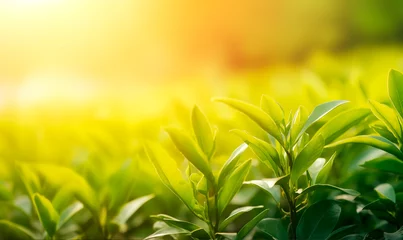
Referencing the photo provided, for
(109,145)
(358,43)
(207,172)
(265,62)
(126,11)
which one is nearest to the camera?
(207,172)

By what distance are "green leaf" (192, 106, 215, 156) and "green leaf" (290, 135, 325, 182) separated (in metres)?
0.14

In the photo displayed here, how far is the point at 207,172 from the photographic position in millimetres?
876

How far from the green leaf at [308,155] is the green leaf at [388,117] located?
0.13 meters

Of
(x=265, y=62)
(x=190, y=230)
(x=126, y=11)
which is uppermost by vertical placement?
(x=126, y=11)

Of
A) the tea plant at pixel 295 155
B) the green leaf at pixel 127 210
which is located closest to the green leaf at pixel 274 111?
the tea plant at pixel 295 155

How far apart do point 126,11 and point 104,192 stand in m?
10.0

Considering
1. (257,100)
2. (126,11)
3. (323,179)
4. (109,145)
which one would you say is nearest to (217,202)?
(323,179)

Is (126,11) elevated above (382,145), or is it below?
above

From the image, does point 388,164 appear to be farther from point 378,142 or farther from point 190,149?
point 190,149

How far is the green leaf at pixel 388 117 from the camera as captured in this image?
91 cm

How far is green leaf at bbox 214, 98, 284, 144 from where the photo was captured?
0.86m

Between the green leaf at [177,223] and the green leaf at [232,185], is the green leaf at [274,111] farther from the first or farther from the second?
the green leaf at [177,223]

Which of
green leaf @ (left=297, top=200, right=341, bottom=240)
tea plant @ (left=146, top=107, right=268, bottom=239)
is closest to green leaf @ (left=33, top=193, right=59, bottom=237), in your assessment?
tea plant @ (left=146, top=107, right=268, bottom=239)

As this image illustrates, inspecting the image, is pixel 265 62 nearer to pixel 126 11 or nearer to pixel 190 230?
pixel 126 11
